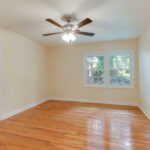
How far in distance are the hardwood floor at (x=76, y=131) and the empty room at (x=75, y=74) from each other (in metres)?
0.02

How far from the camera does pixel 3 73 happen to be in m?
3.08

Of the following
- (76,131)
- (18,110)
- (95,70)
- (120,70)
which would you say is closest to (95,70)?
(95,70)

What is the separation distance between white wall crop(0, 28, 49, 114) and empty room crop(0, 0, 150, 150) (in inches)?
1.1

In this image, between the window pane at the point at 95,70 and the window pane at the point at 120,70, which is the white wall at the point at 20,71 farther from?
the window pane at the point at 120,70

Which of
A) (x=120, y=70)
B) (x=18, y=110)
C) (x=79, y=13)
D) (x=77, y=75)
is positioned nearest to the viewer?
(x=79, y=13)

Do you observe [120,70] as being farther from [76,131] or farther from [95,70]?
[76,131]

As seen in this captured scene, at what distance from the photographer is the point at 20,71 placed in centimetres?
366

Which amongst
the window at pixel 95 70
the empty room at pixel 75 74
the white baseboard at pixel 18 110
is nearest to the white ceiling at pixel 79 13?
the empty room at pixel 75 74

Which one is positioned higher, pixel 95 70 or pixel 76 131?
pixel 95 70

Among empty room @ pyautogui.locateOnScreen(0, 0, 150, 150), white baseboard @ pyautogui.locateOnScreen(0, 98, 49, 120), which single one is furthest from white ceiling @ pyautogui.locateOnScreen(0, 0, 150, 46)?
white baseboard @ pyautogui.locateOnScreen(0, 98, 49, 120)

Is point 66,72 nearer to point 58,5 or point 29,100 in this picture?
point 29,100

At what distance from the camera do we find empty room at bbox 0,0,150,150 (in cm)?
209

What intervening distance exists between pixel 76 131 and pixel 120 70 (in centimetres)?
303

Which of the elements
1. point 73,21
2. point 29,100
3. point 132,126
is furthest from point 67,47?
point 132,126
